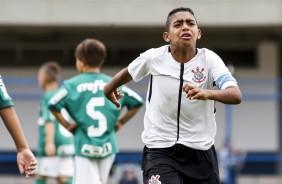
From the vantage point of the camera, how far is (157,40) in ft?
82.9

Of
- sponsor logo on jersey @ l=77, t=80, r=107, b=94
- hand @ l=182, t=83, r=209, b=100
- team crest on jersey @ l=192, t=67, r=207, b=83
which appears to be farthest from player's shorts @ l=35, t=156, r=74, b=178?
hand @ l=182, t=83, r=209, b=100

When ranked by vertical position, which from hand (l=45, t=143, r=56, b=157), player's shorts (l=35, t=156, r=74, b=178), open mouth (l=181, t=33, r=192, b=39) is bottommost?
player's shorts (l=35, t=156, r=74, b=178)

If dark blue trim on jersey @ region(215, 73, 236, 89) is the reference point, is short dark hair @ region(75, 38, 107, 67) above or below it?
above

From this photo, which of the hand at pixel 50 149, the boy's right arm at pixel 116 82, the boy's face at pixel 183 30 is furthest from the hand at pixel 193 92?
the hand at pixel 50 149

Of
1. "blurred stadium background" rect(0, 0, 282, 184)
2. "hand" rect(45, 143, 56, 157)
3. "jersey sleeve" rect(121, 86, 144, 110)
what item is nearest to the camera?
"jersey sleeve" rect(121, 86, 144, 110)

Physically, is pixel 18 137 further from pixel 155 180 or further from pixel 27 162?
pixel 155 180

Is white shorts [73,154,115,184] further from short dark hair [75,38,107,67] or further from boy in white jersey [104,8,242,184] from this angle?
boy in white jersey [104,8,242,184]

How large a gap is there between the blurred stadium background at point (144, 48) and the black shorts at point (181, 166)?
10.8m

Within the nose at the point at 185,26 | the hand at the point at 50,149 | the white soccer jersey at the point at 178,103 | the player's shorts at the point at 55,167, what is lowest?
the player's shorts at the point at 55,167

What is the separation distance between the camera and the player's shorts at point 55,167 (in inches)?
502

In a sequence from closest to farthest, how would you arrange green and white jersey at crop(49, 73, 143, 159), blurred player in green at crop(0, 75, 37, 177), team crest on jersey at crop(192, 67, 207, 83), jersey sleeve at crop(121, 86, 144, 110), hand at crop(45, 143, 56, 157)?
blurred player in green at crop(0, 75, 37, 177) < team crest on jersey at crop(192, 67, 207, 83) < green and white jersey at crop(49, 73, 143, 159) < jersey sleeve at crop(121, 86, 144, 110) < hand at crop(45, 143, 56, 157)

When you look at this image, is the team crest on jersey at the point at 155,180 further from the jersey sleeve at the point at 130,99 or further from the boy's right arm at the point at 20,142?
the jersey sleeve at the point at 130,99

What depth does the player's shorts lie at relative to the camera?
12.7 metres

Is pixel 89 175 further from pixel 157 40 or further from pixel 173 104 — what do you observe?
pixel 157 40
